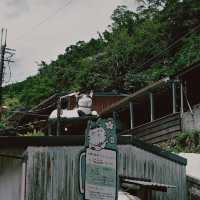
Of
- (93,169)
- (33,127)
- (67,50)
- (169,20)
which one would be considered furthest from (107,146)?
(67,50)

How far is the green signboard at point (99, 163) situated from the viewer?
366 centimetres

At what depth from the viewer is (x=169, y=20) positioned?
45.2 meters

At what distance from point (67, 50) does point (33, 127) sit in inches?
863

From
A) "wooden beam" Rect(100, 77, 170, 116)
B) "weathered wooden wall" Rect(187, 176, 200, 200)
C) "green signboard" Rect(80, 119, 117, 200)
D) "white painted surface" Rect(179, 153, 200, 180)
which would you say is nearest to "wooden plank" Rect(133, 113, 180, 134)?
"wooden beam" Rect(100, 77, 170, 116)

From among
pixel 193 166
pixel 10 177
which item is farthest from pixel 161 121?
pixel 10 177

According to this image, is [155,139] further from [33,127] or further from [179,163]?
[33,127]

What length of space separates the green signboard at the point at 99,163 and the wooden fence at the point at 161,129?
1919cm

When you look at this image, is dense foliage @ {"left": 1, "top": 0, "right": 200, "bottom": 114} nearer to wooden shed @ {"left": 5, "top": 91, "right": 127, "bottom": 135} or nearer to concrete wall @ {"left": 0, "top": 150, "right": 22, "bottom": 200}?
wooden shed @ {"left": 5, "top": 91, "right": 127, "bottom": 135}

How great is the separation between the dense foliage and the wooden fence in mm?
11056

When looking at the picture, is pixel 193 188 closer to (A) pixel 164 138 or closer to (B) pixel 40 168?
(B) pixel 40 168

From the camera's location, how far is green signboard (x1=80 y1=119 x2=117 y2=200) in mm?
3658

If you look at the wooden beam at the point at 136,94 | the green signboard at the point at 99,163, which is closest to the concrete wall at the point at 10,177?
the green signboard at the point at 99,163

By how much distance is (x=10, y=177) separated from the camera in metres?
11.7

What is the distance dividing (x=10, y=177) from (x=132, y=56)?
35808 mm
